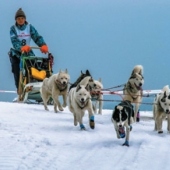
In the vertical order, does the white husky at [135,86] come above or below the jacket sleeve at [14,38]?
below

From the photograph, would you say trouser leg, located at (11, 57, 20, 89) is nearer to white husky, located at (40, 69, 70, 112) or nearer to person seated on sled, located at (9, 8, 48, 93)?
person seated on sled, located at (9, 8, 48, 93)

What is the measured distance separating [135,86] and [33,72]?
315 centimetres

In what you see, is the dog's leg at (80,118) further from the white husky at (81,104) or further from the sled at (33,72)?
→ the sled at (33,72)

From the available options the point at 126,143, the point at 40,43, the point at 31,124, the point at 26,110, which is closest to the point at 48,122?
the point at 31,124

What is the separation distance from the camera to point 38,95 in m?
10.5

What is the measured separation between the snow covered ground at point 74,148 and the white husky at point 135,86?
2.53 feet

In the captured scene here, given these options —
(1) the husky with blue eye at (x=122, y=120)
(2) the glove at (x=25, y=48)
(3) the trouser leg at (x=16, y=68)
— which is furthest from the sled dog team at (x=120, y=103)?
(3) the trouser leg at (x=16, y=68)

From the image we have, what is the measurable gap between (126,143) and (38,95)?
5760mm

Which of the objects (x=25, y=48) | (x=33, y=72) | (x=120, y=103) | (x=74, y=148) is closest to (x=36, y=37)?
(x=25, y=48)

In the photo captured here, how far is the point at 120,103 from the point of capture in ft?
17.5

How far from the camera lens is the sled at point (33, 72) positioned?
976 cm

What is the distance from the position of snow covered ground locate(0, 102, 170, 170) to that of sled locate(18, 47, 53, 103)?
3.12 metres

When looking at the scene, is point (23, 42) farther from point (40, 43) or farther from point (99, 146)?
point (99, 146)

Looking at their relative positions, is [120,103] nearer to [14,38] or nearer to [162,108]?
[162,108]
